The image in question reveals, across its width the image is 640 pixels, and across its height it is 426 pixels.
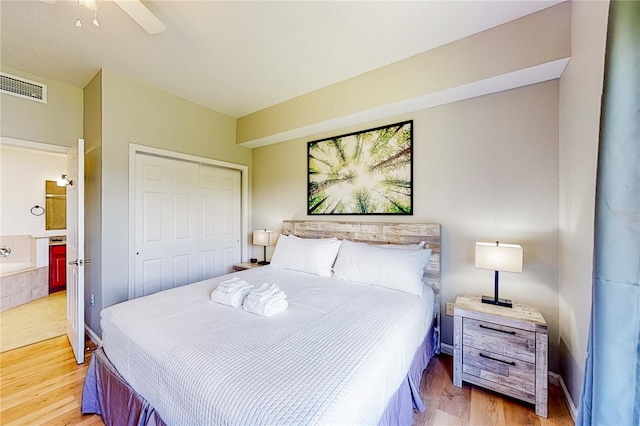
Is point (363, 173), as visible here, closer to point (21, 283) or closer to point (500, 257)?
point (500, 257)

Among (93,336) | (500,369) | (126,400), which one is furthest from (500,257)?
(93,336)

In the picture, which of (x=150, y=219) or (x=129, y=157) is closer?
(x=129, y=157)

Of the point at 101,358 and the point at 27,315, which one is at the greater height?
the point at 101,358

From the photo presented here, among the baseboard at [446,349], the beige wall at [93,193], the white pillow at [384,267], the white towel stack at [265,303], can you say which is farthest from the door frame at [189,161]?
the baseboard at [446,349]

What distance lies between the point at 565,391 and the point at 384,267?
147cm

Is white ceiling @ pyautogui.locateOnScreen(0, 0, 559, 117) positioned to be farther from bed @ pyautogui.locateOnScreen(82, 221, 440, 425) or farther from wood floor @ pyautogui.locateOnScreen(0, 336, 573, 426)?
wood floor @ pyautogui.locateOnScreen(0, 336, 573, 426)

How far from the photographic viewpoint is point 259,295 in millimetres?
1711

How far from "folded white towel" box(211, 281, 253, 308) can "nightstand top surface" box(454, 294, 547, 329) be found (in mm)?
1590

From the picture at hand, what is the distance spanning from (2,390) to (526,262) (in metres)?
4.15

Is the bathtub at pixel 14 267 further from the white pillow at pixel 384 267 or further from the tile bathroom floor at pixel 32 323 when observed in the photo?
the white pillow at pixel 384 267

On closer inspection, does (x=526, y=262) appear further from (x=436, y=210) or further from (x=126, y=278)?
(x=126, y=278)

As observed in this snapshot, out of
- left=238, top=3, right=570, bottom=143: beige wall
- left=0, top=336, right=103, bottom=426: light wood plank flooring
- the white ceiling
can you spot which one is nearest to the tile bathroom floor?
left=0, top=336, right=103, bottom=426: light wood plank flooring

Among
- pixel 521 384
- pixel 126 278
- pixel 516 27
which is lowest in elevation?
pixel 521 384

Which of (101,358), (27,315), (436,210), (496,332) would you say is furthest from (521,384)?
(27,315)
